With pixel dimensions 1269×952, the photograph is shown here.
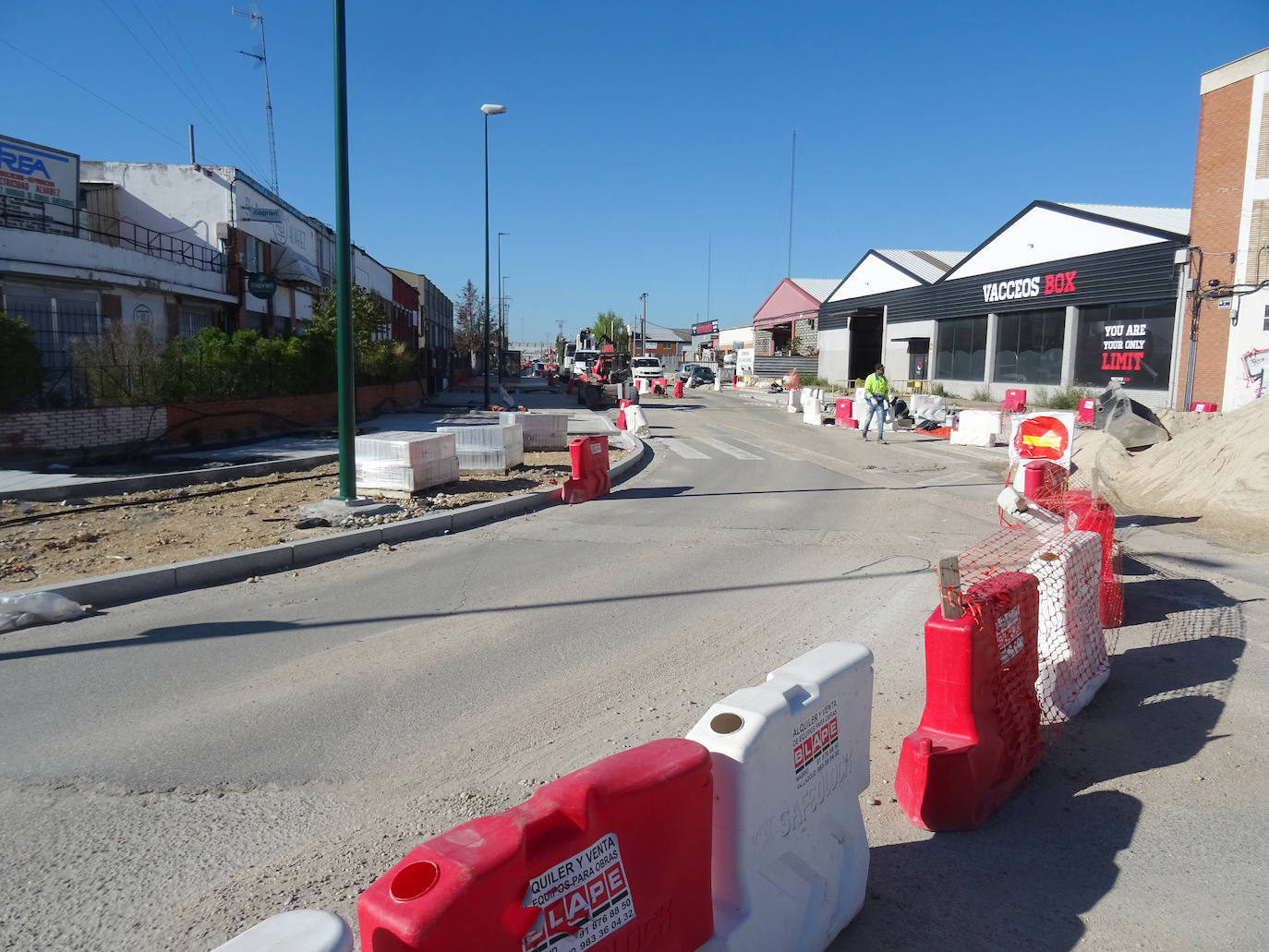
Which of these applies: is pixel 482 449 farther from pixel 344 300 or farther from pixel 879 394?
pixel 879 394

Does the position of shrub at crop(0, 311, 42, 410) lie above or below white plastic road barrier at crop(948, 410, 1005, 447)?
above

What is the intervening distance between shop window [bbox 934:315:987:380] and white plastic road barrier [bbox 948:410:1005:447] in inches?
645

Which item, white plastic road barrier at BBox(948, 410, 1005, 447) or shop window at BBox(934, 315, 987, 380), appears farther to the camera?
shop window at BBox(934, 315, 987, 380)

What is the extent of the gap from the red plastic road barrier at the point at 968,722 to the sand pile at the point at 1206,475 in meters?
8.09

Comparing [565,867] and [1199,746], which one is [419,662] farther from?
[1199,746]

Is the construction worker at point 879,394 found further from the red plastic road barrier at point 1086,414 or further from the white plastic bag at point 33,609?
the white plastic bag at point 33,609

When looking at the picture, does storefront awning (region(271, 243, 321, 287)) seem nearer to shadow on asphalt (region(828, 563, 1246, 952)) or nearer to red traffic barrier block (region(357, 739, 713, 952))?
shadow on asphalt (region(828, 563, 1246, 952))

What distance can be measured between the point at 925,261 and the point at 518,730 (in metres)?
47.3

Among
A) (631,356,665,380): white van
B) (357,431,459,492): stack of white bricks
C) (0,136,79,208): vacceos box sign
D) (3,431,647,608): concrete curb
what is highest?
(0,136,79,208): vacceos box sign

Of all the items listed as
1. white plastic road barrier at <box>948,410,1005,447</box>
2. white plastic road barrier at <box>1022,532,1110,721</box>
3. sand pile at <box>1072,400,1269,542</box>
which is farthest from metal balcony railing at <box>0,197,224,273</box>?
white plastic road barrier at <box>1022,532,1110,721</box>

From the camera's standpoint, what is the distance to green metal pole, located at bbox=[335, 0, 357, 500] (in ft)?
33.5

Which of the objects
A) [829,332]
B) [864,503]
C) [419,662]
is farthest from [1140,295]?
[419,662]

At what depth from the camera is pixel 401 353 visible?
3269 centimetres

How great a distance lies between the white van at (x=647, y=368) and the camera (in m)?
50.2
